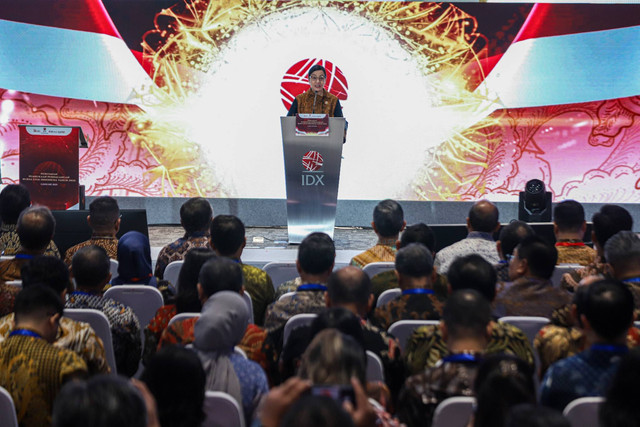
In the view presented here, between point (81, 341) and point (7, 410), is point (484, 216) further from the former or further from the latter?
point (7, 410)

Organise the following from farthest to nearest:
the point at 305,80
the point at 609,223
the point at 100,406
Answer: the point at 305,80, the point at 609,223, the point at 100,406

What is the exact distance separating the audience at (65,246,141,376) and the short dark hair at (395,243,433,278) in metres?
1.13

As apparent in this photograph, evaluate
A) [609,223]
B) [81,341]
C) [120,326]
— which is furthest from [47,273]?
[609,223]

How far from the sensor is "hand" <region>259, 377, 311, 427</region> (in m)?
1.39

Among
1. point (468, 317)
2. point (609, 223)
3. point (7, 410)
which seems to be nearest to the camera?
point (7, 410)

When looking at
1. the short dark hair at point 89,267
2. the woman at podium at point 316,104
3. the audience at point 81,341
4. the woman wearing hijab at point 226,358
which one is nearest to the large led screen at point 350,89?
the woman at podium at point 316,104

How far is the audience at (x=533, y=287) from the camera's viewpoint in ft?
9.25

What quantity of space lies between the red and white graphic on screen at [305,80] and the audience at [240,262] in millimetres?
4792

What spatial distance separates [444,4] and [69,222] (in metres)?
5.15

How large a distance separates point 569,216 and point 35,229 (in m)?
2.83

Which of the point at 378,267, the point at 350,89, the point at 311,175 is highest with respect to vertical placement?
the point at 350,89

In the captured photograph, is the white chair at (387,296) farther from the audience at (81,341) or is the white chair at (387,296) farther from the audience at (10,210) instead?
the audience at (10,210)

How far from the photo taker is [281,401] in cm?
139

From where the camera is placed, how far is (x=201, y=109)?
798 centimetres
